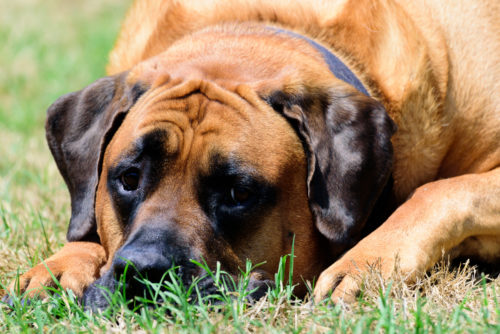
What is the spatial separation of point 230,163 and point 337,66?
29.0 inches

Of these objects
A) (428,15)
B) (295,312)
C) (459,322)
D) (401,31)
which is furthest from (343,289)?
(428,15)

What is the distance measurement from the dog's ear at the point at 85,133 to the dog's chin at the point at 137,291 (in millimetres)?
489

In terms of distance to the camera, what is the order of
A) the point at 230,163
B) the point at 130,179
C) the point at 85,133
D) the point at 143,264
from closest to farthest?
the point at 143,264 < the point at 230,163 < the point at 130,179 < the point at 85,133

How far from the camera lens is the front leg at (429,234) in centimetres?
261

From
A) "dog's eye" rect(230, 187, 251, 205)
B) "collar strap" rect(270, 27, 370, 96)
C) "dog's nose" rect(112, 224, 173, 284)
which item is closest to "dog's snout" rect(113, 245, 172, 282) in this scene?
"dog's nose" rect(112, 224, 173, 284)

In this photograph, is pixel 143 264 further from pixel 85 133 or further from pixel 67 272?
pixel 85 133

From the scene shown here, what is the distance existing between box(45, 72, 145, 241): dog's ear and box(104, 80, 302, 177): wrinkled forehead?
0.41ft

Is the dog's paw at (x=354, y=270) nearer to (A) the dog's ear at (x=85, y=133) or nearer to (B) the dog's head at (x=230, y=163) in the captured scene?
(B) the dog's head at (x=230, y=163)

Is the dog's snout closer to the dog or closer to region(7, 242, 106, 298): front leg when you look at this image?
the dog

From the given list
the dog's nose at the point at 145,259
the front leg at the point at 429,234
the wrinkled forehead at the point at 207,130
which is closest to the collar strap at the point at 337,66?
the wrinkled forehead at the point at 207,130

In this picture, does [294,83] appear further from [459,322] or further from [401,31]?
[459,322]

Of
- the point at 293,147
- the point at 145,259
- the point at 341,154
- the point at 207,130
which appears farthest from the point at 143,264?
the point at 341,154

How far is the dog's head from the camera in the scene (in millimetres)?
2570

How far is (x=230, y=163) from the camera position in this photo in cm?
257
